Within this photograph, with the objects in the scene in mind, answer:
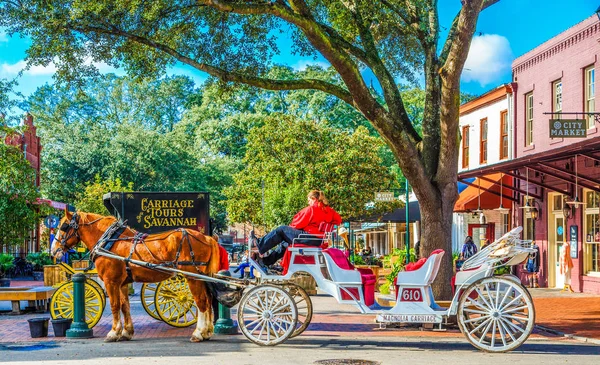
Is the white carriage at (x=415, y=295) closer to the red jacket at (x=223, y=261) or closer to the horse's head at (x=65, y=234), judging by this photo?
the red jacket at (x=223, y=261)

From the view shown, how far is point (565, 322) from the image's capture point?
16.5 meters

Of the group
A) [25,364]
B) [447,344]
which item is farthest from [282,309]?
[25,364]

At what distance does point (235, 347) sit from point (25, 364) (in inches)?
123

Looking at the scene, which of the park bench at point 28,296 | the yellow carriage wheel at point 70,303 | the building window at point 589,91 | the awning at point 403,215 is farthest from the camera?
the awning at point 403,215

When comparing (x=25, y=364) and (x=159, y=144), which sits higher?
(x=159, y=144)

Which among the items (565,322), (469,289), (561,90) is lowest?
(565,322)

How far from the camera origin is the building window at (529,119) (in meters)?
27.7

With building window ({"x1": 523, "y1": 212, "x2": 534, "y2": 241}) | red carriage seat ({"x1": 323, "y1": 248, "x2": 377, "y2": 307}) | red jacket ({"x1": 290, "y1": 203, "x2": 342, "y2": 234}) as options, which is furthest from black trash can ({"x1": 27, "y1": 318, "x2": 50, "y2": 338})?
building window ({"x1": 523, "y1": 212, "x2": 534, "y2": 241})

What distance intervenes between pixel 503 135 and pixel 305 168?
8.88 m

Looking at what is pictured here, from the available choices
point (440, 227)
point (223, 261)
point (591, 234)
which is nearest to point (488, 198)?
point (591, 234)

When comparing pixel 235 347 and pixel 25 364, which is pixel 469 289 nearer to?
pixel 235 347

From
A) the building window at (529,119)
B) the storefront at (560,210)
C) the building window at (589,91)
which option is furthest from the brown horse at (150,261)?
the building window at (529,119)

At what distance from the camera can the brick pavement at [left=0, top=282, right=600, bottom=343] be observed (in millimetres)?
14586

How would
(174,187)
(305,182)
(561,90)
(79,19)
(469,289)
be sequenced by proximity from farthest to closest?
(174,187) < (305,182) < (561,90) < (79,19) < (469,289)
